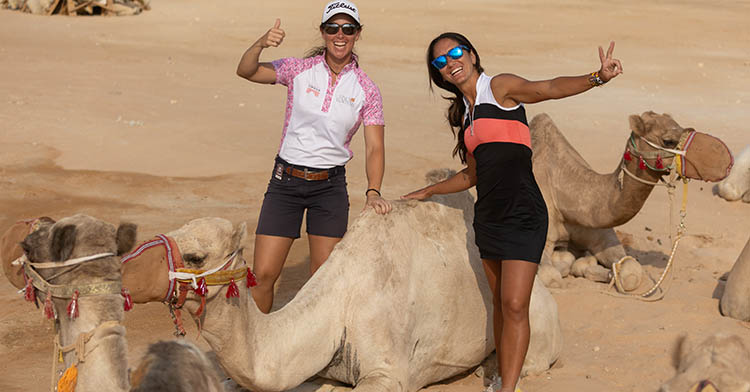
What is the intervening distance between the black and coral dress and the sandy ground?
1.24 m

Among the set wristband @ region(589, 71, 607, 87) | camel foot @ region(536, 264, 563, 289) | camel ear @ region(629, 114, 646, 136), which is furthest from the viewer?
camel foot @ region(536, 264, 563, 289)

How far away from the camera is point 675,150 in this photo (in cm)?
753

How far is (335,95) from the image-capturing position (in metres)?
5.98

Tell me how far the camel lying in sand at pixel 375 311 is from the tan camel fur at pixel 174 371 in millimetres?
977

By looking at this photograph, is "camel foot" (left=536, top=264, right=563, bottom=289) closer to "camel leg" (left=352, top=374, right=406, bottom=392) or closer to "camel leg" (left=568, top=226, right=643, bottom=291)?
"camel leg" (left=568, top=226, right=643, bottom=291)

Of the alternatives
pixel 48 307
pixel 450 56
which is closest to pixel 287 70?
pixel 450 56

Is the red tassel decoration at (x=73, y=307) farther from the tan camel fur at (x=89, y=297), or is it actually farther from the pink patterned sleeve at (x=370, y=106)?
the pink patterned sleeve at (x=370, y=106)

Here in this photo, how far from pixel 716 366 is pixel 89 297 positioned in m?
2.36

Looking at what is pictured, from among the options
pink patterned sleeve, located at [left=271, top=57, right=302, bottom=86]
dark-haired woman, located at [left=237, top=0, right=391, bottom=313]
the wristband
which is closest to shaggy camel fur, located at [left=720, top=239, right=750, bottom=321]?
the wristband

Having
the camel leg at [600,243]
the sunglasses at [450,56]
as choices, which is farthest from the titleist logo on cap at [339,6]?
the camel leg at [600,243]

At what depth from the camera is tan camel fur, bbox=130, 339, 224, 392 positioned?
2.71 m

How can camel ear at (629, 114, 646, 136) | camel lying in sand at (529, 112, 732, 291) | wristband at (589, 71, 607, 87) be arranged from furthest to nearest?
1. camel ear at (629, 114, 646, 136)
2. camel lying in sand at (529, 112, 732, 291)
3. wristband at (589, 71, 607, 87)

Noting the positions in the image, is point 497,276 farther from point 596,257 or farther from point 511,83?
point 596,257

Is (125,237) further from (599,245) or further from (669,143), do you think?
(599,245)
